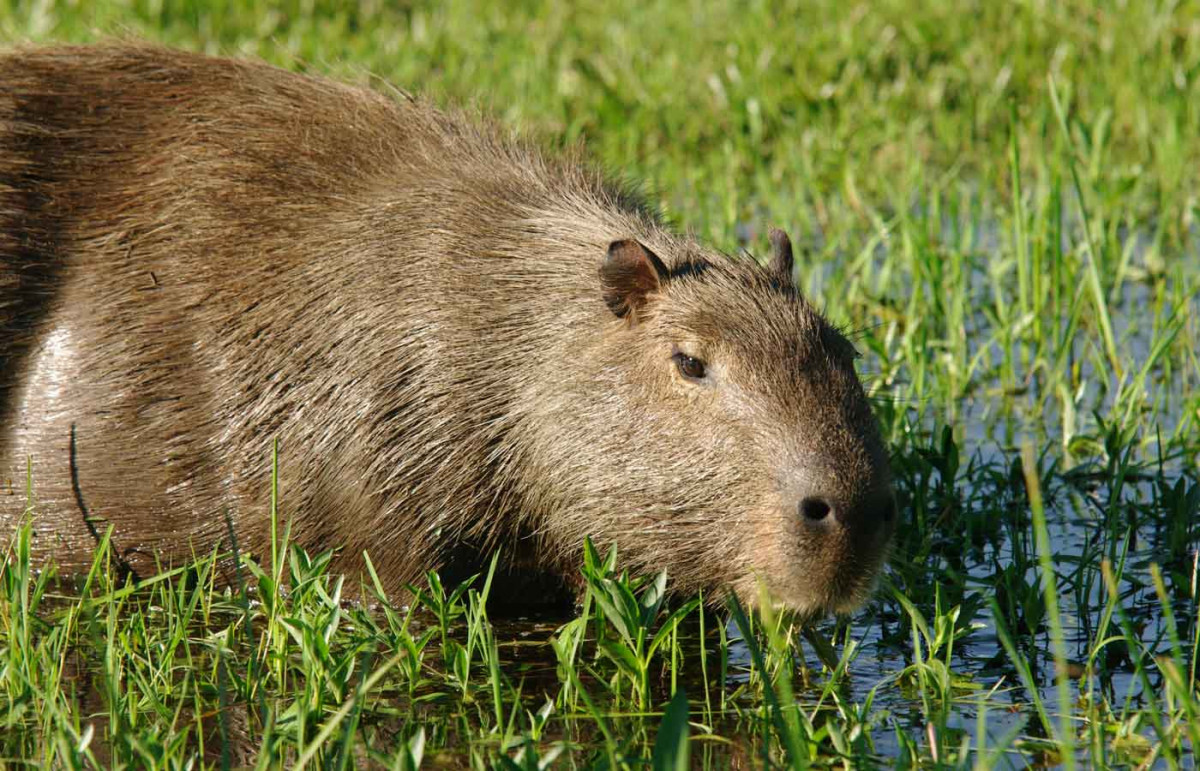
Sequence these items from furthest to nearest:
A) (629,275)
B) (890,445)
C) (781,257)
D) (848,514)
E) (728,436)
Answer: (890,445) → (781,257) → (629,275) → (728,436) → (848,514)

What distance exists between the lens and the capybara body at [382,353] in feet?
12.3

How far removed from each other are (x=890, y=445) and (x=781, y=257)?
1.04 meters

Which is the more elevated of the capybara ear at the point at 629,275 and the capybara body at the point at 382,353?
the capybara ear at the point at 629,275

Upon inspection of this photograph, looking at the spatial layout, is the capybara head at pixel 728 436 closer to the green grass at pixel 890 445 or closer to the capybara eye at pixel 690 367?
the capybara eye at pixel 690 367

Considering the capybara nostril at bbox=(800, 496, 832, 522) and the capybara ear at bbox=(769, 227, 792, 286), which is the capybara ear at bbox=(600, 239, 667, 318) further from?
the capybara nostril at bbox=(800, 496, 832, 522)

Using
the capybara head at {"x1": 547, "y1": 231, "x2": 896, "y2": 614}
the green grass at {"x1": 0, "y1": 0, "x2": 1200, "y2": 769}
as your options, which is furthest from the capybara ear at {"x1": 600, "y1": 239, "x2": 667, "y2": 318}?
the green grass at {"x1": 0, "y1": 0, "x2": 1200, "y2": 769}

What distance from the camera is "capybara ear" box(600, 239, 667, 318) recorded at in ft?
12.9

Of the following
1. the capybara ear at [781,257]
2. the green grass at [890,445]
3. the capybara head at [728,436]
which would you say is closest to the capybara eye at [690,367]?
the capybara head at [728,436]

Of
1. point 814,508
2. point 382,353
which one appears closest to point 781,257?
point 814,508

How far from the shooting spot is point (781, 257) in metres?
Answer: 4.14

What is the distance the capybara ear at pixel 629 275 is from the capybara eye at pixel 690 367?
0.64 ft

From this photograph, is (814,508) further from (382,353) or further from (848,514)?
(382,353)

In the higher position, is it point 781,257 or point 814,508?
point 781,257

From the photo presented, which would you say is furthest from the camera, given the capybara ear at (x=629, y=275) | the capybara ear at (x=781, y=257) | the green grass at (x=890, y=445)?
the capybara ear at (x=781, y=257)
